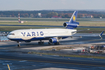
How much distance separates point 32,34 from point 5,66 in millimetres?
26924

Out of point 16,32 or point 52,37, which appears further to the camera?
point 52,37

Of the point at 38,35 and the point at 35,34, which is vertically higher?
the point at 35,34

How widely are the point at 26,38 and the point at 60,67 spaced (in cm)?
2768

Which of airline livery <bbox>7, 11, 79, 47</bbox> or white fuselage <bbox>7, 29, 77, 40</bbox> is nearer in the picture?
white fuselage <bbox>7, 29, 77, 40</bbox>

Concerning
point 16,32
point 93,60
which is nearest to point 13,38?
point 16,32

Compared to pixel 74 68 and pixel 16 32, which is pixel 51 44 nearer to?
pixel 16 32

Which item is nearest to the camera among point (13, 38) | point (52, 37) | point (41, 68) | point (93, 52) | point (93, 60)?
point (41, 68)

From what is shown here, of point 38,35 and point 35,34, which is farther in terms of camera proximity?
point 38,35

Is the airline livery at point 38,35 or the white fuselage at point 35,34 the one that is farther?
the airline livery at point 38,35

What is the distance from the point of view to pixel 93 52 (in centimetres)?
5128

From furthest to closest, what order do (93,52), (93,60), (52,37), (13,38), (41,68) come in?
(52,37) → (13,38) → (93,52) → (93,60) → (41,68)

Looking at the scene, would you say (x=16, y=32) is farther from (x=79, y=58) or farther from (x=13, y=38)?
(x=79, y=58)

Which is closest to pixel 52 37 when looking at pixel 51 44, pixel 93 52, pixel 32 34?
pixel 51 44

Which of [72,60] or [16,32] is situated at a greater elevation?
[16,32]
